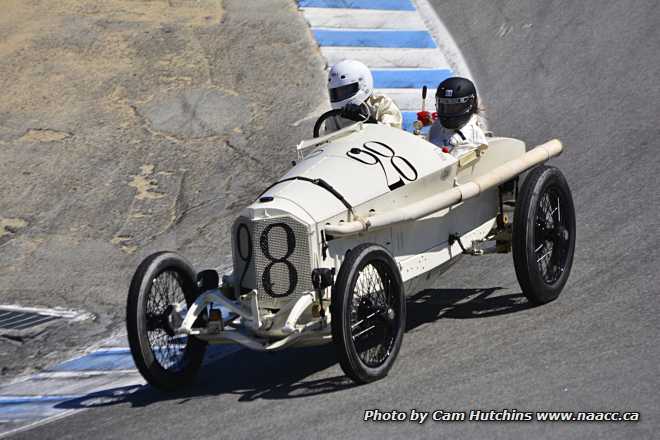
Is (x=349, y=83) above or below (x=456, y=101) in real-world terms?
above

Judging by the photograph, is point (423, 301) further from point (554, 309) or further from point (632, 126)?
point (632, 126)

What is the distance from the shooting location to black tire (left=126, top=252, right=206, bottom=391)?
701cm

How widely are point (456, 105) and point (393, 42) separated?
6.33 m

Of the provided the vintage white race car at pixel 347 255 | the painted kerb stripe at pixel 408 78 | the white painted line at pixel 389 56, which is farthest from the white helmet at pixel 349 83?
the white painted line at pixel 389 56

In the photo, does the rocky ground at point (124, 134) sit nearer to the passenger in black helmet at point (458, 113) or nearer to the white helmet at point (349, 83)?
the white helmet at point (349, 83)

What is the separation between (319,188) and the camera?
7.28m

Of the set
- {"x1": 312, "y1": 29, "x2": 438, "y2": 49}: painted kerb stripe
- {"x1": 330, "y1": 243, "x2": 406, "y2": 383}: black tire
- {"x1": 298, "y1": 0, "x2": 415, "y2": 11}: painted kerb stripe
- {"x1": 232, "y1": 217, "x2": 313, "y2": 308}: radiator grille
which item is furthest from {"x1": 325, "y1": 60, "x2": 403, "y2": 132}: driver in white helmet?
{"x1": 298, "y1": 0, "x2": 415, "y2": 11}: painted kerb stripe

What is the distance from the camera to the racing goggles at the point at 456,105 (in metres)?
8.59

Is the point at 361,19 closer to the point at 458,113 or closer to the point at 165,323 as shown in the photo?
the point at 458,113

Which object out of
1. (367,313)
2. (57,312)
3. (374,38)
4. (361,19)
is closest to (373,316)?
(367,313)

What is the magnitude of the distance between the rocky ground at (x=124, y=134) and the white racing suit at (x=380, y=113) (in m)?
2.31

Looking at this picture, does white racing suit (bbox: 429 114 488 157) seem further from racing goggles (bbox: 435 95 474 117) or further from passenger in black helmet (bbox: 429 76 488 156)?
racing goggles (bbox: 435 95 474 117)

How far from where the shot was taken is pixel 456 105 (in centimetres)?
862

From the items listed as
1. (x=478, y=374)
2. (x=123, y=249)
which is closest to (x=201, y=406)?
(x=478, y=374)
